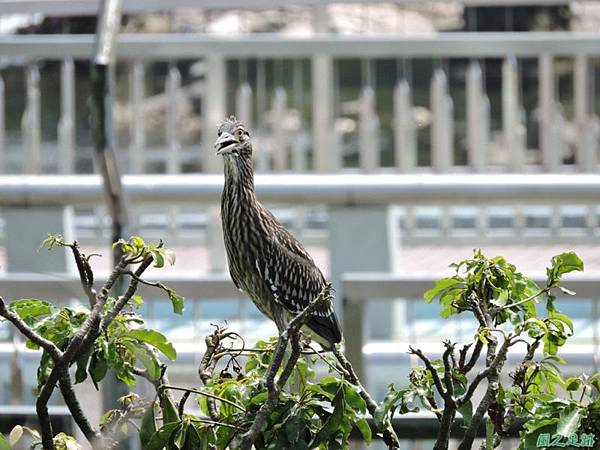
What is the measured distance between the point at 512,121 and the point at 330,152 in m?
0.82

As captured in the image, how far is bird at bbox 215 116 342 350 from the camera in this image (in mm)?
3080

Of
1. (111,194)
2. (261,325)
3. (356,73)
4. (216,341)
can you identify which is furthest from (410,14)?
(216,341)

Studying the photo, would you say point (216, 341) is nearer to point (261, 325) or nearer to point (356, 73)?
point (261, 325)

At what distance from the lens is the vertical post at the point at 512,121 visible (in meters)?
5.18

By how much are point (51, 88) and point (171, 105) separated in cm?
150

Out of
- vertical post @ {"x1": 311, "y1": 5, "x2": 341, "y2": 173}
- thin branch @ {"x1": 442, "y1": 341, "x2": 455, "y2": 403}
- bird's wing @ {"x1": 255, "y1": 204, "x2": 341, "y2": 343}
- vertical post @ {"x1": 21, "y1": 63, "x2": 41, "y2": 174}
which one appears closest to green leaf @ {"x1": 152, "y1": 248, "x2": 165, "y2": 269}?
thin branch @ {"x1": 442, "y1": 341, "x2": 455, "y2": 403}

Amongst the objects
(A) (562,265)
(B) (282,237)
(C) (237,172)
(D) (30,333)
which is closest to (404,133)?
(B) (282,237)

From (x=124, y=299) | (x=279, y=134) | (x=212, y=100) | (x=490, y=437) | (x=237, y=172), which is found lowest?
(x=490, y=437)

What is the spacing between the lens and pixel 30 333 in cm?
180

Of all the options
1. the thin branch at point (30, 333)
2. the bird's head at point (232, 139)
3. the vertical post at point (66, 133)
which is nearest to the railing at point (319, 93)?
the vertical post at point (66, 133)

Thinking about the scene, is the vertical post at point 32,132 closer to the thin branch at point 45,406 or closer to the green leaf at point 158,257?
the thin branch at point 45,406

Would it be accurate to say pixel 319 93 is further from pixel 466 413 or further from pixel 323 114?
pixel 466 413

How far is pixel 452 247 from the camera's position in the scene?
17.2 ft

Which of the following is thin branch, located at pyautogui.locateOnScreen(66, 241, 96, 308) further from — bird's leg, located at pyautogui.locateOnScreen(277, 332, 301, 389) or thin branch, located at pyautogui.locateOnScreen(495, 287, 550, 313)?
thin branch, located at pyautogui.locateOnScreen(495, 287, 550, 313)
